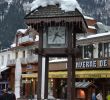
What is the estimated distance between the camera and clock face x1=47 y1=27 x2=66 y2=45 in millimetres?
22003

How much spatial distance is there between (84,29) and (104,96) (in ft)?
69.2

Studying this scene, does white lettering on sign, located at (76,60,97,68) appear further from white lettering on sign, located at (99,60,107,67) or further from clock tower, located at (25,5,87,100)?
clock tower, located at (25,5,87,100)

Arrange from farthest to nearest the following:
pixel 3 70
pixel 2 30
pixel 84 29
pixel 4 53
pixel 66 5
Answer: pixel 2 30, pixel 4 53, pixel 3 70, pixel 84 29, pixel 66 5

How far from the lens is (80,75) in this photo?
147 feet

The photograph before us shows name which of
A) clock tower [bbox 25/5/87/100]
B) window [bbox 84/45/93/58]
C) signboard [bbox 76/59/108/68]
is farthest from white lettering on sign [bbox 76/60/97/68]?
clock tower [bbox 25/5/87/100]

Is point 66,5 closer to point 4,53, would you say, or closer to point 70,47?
point 70,47

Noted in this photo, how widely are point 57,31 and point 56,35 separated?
0.22 meters

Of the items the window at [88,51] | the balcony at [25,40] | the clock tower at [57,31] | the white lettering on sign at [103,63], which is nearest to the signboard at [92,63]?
the white lettering on sign at [103,63]

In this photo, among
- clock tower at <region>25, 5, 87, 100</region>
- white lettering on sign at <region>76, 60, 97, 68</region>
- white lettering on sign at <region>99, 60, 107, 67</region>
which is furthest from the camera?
white lettering on sign at <region>76, 60, 97, 68</region>

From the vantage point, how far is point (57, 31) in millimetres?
22250

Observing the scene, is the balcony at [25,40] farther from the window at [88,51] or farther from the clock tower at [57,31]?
the clock tower at [57,31]

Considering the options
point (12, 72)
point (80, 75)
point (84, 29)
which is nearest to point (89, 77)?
point (80, 75)

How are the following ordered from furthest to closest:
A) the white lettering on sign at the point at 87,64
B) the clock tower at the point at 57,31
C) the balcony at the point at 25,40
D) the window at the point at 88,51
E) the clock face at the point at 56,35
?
the balcony at the point at 25,40, the window at the point at 88,51, the white lettering on sign at the point at 87,64, the clock face at the point at 56,35, the clock tower at the point at 57,31

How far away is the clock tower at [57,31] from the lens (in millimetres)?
21250
